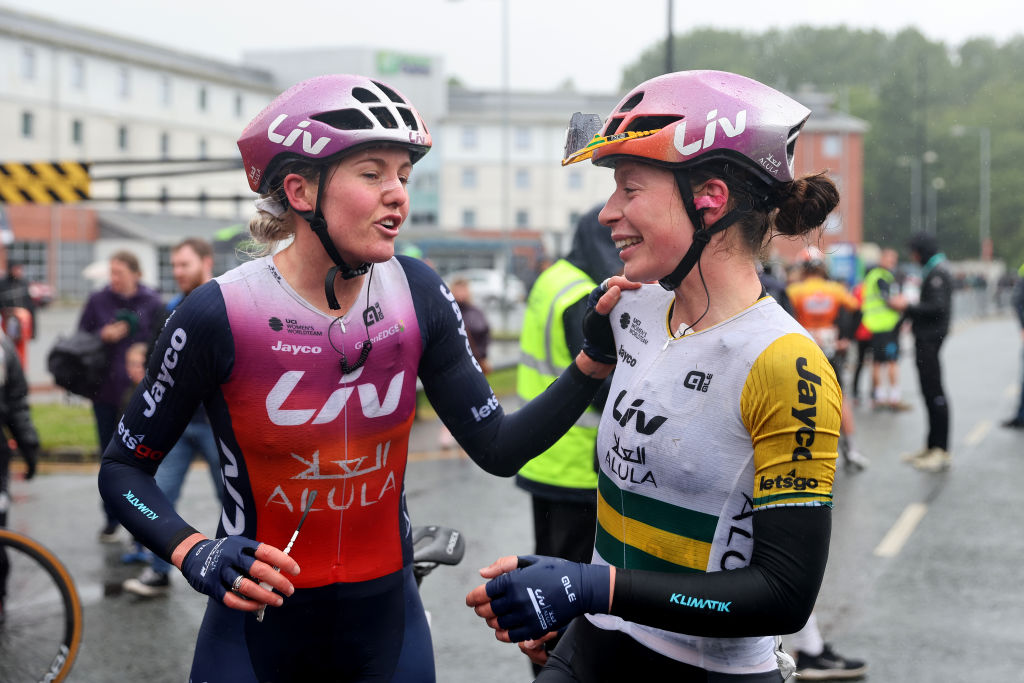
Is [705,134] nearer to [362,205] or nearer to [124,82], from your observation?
[362,205]

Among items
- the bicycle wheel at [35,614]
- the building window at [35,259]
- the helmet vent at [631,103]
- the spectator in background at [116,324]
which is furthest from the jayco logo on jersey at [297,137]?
the building window at [35,259]

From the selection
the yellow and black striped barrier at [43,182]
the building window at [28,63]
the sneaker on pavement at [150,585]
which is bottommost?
the sneaker on pavement at [150,585]

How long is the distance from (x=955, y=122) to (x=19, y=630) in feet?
331

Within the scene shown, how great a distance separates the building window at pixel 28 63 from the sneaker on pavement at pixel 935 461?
57308mm

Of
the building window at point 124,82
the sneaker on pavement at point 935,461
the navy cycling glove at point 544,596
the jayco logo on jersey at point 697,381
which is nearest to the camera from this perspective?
the navy cycling glove at point 544,596

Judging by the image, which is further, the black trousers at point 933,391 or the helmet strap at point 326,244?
the black trousers at point 933,391

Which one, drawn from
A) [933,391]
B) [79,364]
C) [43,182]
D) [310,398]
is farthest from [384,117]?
[43,182]

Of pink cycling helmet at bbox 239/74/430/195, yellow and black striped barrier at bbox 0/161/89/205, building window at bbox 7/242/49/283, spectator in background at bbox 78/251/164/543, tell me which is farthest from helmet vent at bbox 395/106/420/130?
building window at bbox 7/242/49/283

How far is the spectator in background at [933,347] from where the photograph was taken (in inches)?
419

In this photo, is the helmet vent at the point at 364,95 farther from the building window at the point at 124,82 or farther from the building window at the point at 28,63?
the building window at the point at 124,82

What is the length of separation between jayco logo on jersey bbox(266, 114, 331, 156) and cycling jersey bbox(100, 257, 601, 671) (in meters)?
0.33

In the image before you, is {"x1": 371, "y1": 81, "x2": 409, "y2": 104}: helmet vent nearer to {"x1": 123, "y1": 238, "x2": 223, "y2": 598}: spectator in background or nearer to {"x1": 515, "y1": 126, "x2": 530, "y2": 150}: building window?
{"x1": 123, "y1": 238, "x2": 223, "y2": 598}: spectator in background

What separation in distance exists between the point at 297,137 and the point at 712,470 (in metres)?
1.31

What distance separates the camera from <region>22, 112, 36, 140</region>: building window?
5666 centimetres
